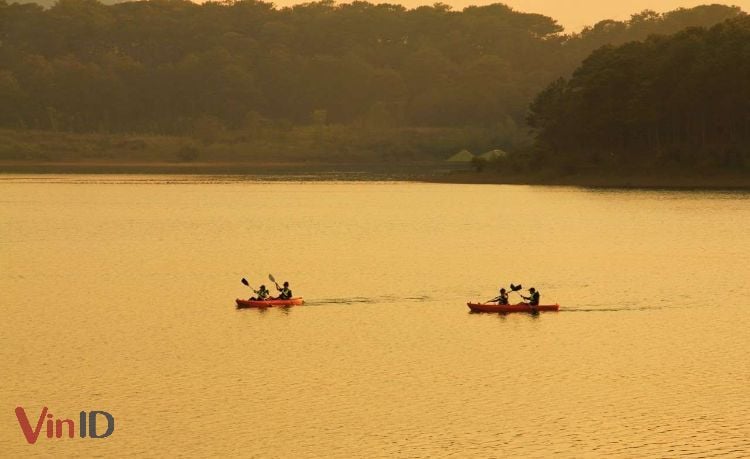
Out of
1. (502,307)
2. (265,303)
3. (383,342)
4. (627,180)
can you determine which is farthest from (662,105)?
(383,342)

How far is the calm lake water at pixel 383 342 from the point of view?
39.2 m

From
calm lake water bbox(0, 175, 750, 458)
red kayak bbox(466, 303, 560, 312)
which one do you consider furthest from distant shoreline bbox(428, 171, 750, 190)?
red kayak bbox(466, 303, 560, 312)

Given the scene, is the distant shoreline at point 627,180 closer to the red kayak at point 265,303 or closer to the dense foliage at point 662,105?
the dense foliage at point 662,105

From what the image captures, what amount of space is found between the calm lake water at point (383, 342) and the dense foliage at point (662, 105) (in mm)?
37356

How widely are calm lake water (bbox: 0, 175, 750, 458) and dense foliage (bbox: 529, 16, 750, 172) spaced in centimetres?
3736

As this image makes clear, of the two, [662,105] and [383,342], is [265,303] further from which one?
[662,105]

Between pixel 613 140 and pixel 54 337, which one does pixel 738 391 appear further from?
pixel 613 140

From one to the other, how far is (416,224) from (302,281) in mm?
43692

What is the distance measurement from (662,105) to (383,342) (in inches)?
4112

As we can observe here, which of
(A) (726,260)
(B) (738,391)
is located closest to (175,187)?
(A) (726,260)

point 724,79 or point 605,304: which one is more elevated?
point 724,79

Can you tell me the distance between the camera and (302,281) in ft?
245

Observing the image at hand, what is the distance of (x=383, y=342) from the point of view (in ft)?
177

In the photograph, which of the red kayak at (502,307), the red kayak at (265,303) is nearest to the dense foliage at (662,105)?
the red kayak at (502,307)
